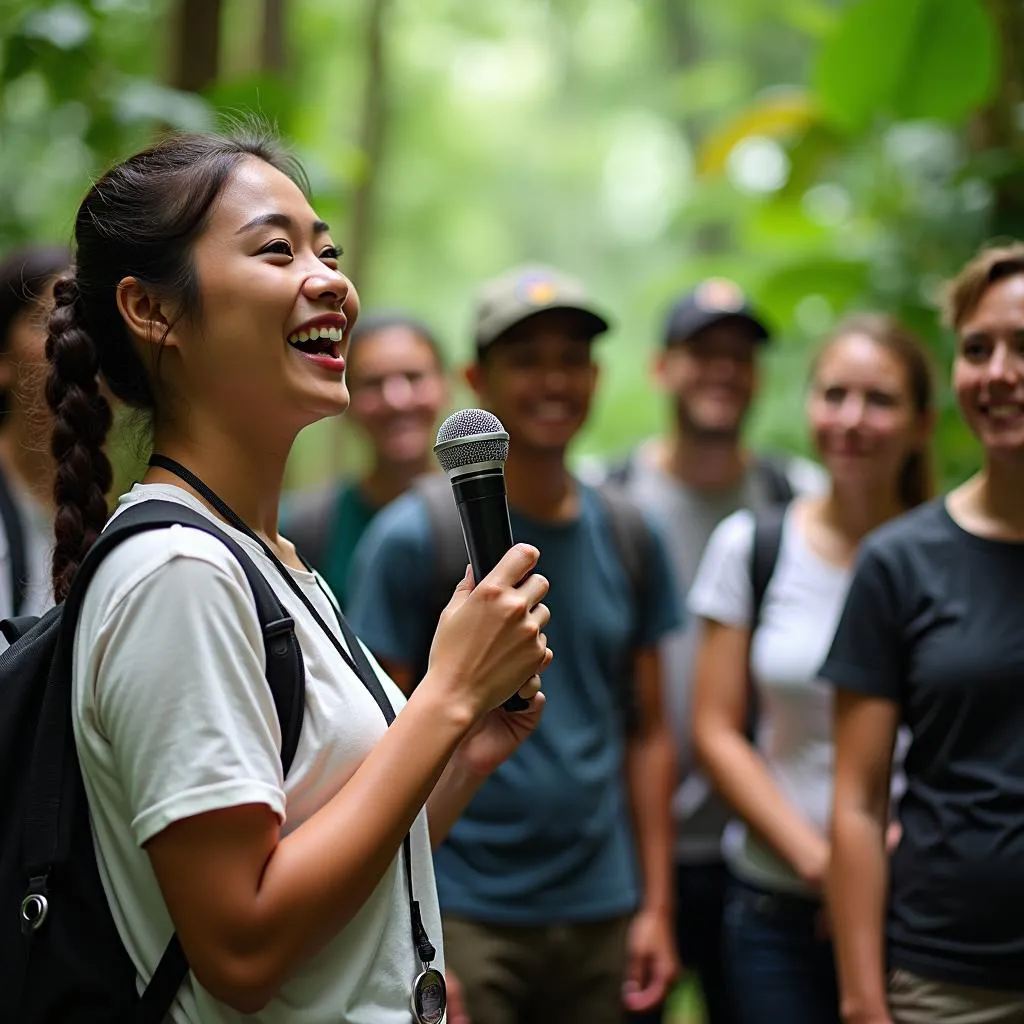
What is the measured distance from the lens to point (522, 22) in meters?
11.5

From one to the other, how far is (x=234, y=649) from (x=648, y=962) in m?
2.24

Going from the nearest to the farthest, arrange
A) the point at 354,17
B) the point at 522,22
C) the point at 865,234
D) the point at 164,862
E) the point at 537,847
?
the point at 164,862, the point at 537,847, the point at 865,234, the point at 354,17, the point at 522,22

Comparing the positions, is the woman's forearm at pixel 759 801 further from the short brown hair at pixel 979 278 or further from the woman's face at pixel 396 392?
the woman's face at pixel 396 392

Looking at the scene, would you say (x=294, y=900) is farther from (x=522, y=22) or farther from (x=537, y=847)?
(x=522, y=22)

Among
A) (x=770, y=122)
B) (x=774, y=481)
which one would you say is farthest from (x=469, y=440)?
(x=770, y=122)

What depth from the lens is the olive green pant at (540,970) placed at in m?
2.90

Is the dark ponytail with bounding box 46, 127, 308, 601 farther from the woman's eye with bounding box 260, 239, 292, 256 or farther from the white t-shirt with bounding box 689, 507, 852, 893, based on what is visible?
the white t-shirt with bounding box 689, 507, 852, 893

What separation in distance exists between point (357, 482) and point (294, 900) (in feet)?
9.26

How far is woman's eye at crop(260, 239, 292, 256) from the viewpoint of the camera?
1678mm

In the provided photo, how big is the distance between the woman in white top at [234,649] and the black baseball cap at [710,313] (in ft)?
8.37

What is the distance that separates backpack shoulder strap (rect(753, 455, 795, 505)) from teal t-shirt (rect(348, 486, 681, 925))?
116cm

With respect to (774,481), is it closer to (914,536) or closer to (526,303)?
(526,303)

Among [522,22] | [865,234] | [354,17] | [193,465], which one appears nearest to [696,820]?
[193,465]

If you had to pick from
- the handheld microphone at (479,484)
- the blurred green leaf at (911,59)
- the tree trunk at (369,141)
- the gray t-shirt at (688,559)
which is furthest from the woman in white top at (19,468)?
the tree trunk at (369,141)
